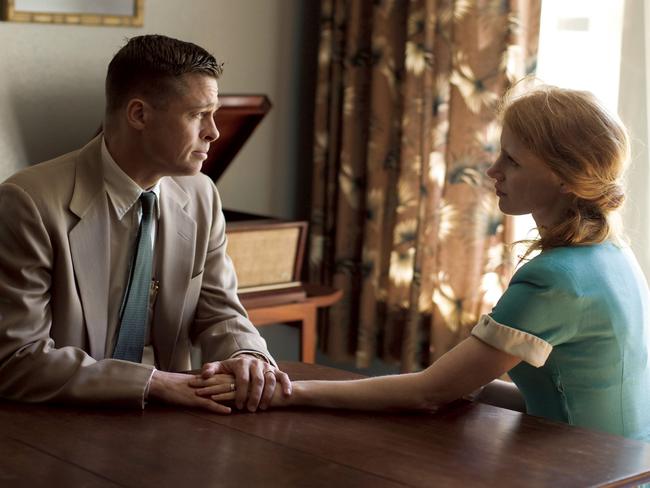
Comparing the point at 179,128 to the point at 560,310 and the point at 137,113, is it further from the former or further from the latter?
the point at 560,310

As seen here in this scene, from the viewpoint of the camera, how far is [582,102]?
213 centimetres

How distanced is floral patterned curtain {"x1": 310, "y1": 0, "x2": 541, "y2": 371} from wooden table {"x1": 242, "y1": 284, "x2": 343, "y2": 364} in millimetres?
437

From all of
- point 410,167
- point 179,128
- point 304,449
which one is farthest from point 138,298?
point 410,167

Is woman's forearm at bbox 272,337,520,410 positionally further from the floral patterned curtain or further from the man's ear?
the floral patterned curtain

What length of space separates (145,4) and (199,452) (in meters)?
2.36

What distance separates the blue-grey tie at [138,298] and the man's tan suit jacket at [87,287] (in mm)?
33

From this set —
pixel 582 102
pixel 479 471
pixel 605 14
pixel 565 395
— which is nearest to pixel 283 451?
pixel 479 471

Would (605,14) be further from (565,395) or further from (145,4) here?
(565,395)

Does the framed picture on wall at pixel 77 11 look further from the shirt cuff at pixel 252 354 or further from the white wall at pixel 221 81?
the shirt cuff at pixel 252 354

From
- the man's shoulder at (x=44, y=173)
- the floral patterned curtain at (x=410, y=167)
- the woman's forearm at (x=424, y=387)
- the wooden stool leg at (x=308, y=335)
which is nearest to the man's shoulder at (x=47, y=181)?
the man's shoulder at (x=44, y=173)

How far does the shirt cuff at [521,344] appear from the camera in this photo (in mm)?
1975

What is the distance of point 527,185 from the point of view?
2.19 meters

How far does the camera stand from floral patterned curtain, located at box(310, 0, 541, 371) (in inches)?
149

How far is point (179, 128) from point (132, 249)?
0.29 meters
